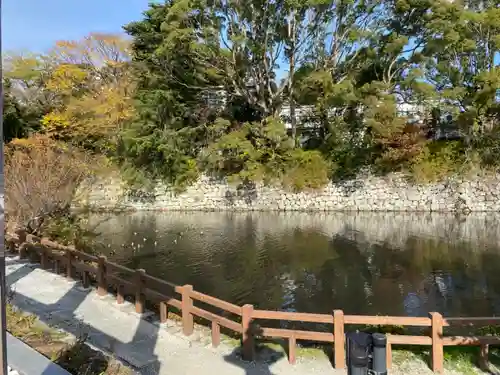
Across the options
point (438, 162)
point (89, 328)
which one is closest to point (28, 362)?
point (89, 328)

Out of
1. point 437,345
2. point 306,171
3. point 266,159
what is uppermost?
point 266,159

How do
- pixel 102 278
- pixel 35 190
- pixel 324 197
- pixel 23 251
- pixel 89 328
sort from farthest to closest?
pixel 324 197, pixel 35 190, pixel 23 251, pixel 102 278, pixel 89 328

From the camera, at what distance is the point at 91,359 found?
380cm

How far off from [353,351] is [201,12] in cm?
1629

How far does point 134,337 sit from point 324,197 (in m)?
14.1

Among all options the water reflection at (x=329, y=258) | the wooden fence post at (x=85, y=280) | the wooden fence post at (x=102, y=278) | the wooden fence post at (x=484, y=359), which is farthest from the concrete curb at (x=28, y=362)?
the water reflection at (x=329, y=258)

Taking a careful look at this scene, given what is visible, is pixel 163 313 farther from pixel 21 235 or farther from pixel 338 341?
pixel 21 235

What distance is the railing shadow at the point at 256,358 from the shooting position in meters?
4.58

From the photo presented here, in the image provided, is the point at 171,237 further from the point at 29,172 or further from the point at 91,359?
the point at 91,359

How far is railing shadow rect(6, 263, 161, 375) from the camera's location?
Result: 4.71 meters

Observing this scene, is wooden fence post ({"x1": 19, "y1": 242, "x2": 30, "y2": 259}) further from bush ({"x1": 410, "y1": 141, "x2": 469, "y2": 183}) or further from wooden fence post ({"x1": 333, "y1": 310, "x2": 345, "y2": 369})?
bush ({"x1": 410, "y1": 141, "x2": 469, "y2": 183})

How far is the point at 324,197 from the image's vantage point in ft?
61.1

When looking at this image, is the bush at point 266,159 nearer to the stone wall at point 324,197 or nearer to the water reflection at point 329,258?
the stone wall at point 324,197

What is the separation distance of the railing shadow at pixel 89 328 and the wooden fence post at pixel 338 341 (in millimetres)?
1895
